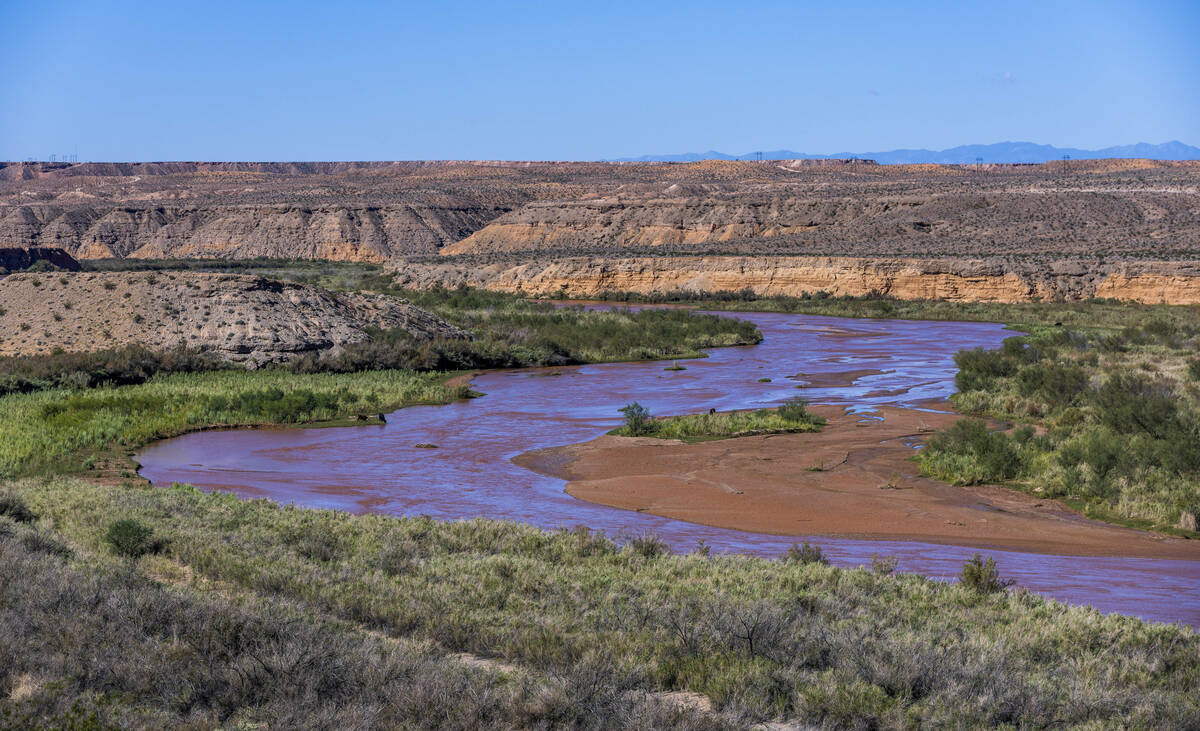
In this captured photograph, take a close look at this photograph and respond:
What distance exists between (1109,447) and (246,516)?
1306cm

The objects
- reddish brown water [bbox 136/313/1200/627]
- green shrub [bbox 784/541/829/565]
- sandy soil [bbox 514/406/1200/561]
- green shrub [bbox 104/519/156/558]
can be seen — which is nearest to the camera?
green shrub [bbox 104/519/156/558]

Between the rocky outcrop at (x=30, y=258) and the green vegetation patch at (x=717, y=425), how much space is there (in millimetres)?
52994

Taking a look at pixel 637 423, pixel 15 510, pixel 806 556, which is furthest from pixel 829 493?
pixel 15 510

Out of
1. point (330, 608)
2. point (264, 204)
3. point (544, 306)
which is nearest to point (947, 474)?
point (330, 608)

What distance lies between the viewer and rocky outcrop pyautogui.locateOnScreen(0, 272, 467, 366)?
109 feet

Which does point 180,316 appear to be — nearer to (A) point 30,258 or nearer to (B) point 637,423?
(B) point 637,423

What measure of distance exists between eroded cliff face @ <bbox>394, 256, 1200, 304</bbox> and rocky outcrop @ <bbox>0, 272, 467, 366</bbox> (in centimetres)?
3597

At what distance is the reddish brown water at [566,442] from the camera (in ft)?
43.4

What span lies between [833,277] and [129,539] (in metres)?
61.4

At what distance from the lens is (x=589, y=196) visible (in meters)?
118

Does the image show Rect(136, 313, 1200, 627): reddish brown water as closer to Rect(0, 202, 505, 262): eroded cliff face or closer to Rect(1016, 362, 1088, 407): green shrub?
Rect(1016, 362, 1088, 407): green shrub

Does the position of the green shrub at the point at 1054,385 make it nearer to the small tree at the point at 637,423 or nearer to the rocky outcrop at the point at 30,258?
the small tree at the point at 637,423

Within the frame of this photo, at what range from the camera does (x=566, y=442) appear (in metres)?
23.1

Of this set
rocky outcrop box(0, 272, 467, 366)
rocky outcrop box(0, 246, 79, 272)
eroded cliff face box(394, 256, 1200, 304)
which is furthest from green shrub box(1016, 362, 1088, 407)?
rocky outcrop box(0, 246, 79, 272)
